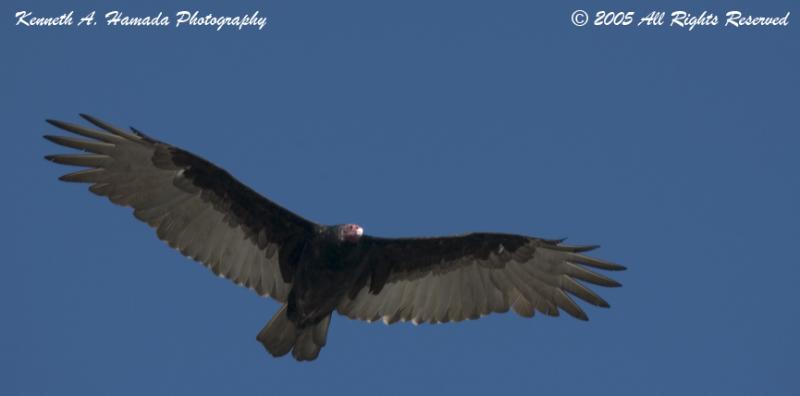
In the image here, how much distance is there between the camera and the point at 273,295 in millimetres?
16047

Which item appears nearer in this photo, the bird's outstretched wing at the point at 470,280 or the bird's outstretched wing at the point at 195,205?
the bird's outstretched wing at the point at 195,205

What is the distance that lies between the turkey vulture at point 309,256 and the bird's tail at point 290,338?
10 millimetres

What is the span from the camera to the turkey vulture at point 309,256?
1570 cm

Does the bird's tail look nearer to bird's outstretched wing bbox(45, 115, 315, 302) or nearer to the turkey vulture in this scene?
the turkey vulture

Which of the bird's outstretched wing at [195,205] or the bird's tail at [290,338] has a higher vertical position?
the bird's outstretched wing at [195,205]

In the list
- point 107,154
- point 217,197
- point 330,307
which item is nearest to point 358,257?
point 330,307

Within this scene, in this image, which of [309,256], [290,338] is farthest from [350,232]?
[290,338]

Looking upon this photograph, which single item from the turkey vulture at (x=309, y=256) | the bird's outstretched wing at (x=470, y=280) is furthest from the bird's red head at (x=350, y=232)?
the bird's outstretched wing at (x=470, y=280)

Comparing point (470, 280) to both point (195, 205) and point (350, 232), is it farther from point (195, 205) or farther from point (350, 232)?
point (195, 205)

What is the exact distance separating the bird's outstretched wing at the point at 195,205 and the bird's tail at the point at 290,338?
1.06ft

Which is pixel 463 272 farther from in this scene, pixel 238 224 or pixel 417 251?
pixel 238 224

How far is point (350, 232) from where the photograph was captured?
50.5 ft

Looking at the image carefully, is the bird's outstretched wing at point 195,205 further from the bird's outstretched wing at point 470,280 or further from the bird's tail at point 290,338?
the bird's outstretched wing at point 470,280

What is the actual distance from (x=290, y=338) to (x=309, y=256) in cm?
88
